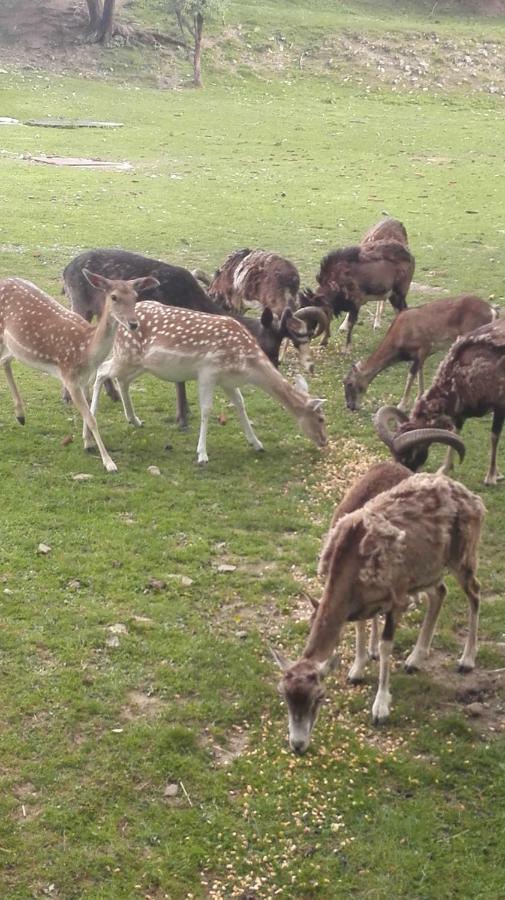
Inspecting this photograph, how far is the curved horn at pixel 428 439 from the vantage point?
636cm

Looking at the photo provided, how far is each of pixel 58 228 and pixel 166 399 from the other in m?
8.31

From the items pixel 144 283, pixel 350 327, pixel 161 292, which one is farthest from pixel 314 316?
pixel 144 283

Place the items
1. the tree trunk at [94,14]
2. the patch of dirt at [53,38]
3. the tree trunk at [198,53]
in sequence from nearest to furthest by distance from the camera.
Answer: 1. the tree trunk at [198,53]
2. the patch of dirt at [53,38]
3. the tree trunk at [94,14]

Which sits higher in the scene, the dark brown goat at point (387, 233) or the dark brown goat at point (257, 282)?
the dark brown goat at point (387, 233)

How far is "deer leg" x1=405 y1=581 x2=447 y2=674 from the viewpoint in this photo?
6.03 meters

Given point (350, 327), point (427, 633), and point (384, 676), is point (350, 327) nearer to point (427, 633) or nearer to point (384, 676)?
point (427, 633)

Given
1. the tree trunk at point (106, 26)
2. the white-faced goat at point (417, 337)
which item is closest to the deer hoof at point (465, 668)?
the white-faced goat at point (417, 337)

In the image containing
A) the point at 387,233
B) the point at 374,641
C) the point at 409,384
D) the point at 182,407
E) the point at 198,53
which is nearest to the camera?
the point at 374,641

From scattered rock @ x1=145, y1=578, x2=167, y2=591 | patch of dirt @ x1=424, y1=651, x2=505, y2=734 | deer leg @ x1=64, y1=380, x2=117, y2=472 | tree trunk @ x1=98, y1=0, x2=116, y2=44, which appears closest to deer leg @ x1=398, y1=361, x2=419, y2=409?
deer leg @ x1=64, y1=380, x2=117, y2=472

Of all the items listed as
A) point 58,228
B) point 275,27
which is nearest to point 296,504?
point 58,228

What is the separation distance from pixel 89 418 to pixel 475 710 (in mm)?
4606

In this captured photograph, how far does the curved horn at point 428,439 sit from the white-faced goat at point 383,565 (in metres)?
0.57

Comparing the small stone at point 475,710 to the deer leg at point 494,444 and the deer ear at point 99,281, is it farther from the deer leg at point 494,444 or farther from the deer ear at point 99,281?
the deer ear at point 99,281

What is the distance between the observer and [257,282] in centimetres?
1236
